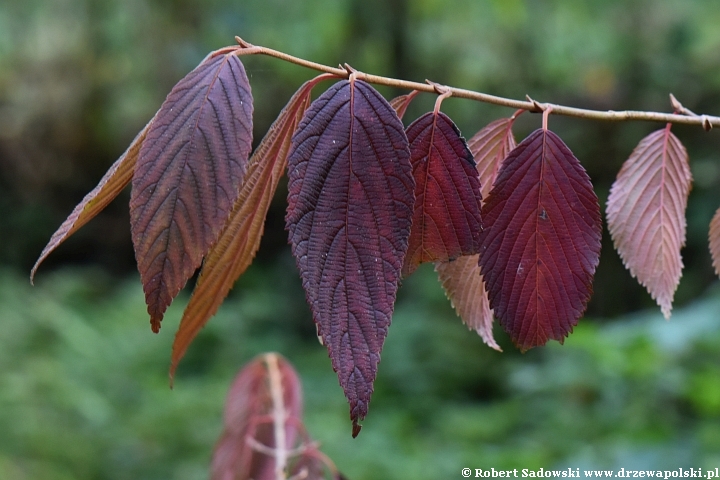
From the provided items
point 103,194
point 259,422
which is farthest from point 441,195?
point 259,422

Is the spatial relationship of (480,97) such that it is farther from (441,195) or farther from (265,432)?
(265,432)

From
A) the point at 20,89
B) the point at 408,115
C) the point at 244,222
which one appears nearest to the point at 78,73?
the point at 20,89

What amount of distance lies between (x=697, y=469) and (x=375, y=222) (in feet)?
5.63

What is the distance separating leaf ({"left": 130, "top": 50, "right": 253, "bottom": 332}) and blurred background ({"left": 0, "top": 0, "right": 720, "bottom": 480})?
1.75m

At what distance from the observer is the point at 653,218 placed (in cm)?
55

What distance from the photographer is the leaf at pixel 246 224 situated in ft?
1.46

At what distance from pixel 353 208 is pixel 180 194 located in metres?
0.09

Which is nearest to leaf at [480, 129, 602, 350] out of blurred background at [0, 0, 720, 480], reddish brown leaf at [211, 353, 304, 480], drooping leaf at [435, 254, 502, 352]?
drooping leaf at [435, 254, 502, 352]

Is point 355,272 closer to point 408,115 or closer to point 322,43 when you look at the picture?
point 408,115

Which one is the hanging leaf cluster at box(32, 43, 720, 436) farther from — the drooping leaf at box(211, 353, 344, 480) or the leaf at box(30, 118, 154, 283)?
the drooping leaf at box(211, 353, 344, 480)

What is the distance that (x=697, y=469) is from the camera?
68.7 inches

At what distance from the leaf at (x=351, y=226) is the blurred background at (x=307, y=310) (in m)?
1.69

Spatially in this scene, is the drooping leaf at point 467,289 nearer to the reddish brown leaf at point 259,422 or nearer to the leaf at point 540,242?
the leaf at point 540,242

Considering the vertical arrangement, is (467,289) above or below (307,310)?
above
